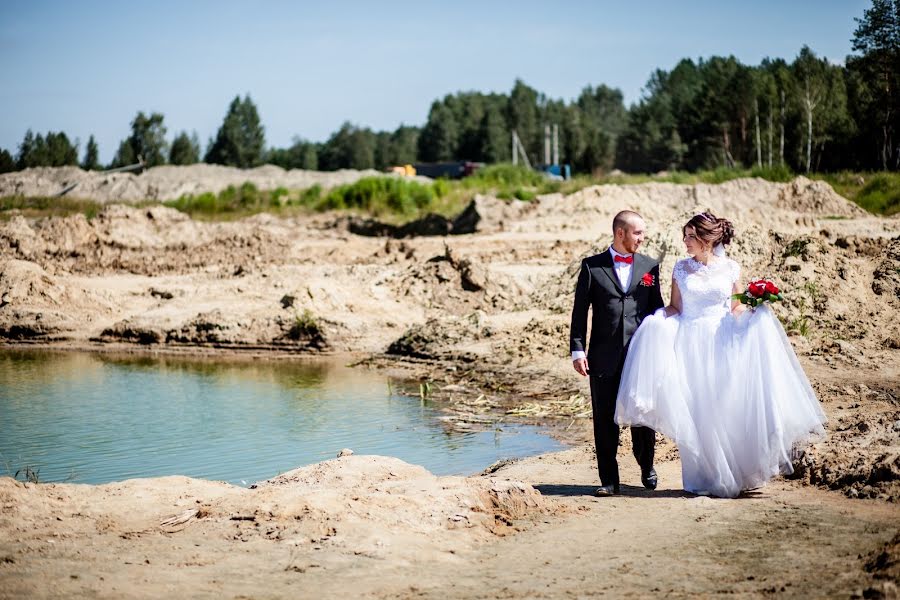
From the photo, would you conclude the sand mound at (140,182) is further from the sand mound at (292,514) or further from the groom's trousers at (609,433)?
the groom's trousers at (609,433)

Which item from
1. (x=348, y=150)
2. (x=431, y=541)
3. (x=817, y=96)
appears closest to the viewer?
(x=431, y=541)

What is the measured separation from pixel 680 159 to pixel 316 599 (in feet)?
258

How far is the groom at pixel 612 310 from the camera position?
25.2 ft

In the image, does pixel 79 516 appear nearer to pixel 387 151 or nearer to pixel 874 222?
pixel 874 222

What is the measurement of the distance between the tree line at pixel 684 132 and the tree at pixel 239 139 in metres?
0.10

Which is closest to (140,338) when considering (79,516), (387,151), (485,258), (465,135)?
(485,258)

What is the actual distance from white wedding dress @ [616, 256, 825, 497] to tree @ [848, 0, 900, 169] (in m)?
31.1

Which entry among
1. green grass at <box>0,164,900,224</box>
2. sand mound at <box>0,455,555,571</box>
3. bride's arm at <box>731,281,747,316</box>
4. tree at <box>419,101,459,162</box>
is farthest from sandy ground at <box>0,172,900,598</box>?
tree at <box>419,101,459,162</box>

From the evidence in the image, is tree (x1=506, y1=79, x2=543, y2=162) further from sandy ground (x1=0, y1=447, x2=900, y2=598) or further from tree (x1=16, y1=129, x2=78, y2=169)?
sandy ground (x1=0, y1=447, x2=900, y2=598)

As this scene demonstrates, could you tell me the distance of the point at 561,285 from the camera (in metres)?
19.3

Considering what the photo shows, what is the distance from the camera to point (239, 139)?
87.2 metres

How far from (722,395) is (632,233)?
1.32 meters

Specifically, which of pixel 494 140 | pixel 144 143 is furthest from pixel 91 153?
pixel 494 140

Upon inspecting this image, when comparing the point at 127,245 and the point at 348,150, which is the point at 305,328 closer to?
the point at 127,245
